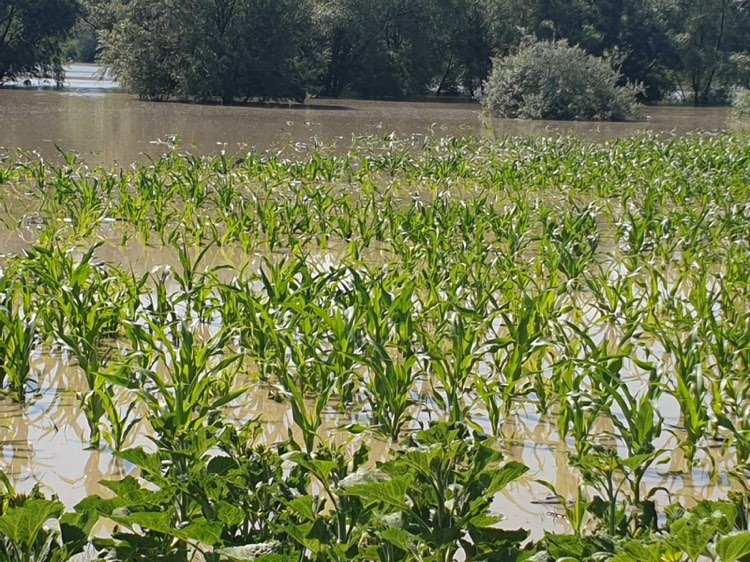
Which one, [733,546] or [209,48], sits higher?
[209,48]

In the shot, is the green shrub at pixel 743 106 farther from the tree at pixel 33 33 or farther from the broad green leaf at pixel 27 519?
the broad green leaf at pixel 27 519

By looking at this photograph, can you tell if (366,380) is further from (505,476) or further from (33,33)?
(33,33)

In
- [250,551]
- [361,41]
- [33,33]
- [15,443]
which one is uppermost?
[361,41]

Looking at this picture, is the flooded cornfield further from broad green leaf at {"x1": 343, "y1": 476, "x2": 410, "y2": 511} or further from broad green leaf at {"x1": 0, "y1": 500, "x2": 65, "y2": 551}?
broad green leaf at {"x1": 0, "y1": 500, "x2": 65, "y2": 551}

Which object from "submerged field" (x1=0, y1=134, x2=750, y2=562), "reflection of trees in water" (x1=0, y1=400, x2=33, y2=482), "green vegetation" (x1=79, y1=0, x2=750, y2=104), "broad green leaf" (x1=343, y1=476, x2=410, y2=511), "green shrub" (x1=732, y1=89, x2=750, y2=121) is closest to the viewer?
"broad green leaf" (x1=343, y1=476, x2=410, y2=511)

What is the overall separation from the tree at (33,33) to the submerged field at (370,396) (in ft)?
104

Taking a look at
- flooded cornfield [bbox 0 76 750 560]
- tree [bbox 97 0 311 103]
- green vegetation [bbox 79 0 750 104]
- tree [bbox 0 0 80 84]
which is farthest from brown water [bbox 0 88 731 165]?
flooded cornfield [bbox 0 76 750 560]

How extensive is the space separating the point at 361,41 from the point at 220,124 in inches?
774

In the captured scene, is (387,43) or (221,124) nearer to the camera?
(221,124)

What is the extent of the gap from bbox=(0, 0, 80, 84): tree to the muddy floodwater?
170cm

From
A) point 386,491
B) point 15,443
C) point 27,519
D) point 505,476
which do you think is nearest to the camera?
point 27,519

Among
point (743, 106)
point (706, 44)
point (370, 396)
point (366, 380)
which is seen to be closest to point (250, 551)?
point (370, 396)

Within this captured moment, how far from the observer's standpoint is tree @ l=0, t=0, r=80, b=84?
38.1 m

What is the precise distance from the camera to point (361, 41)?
4200 centimetres
